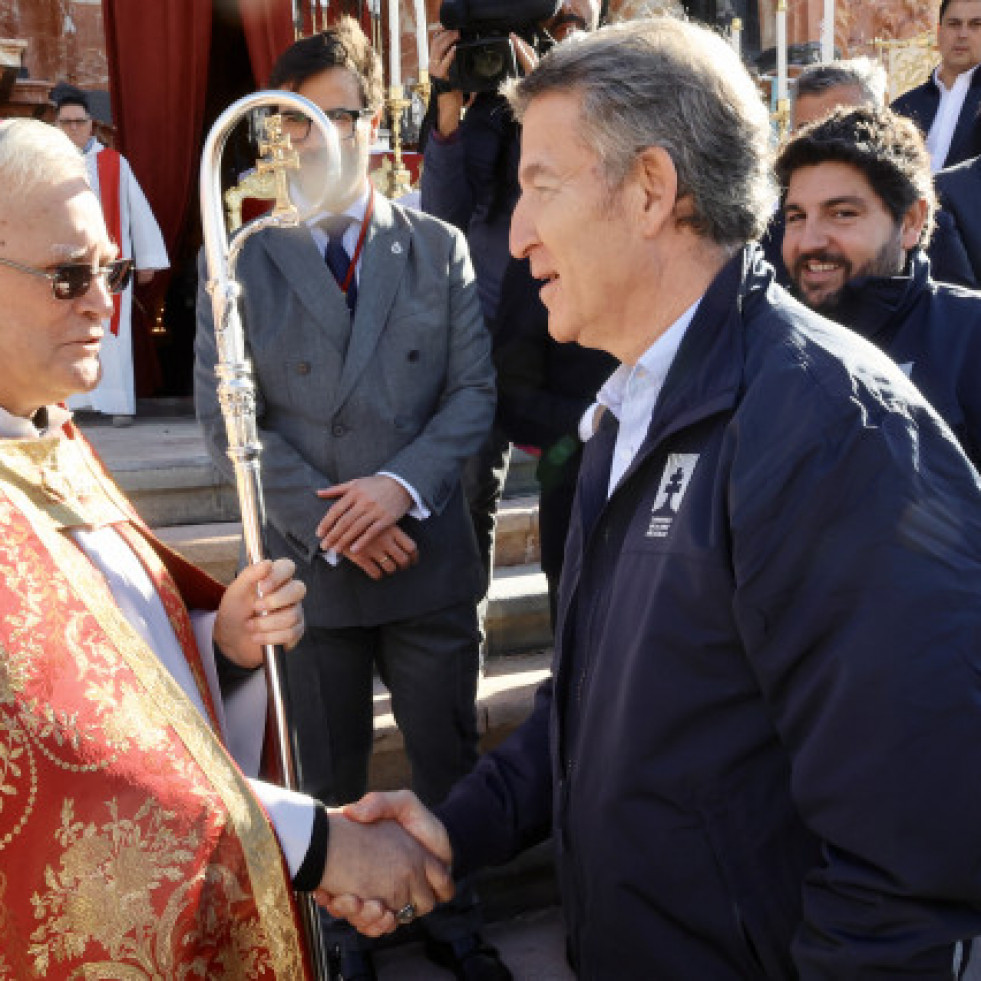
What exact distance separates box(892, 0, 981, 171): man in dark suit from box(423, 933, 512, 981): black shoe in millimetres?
3262

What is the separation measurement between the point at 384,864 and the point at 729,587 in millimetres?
793

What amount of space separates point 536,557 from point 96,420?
350cm

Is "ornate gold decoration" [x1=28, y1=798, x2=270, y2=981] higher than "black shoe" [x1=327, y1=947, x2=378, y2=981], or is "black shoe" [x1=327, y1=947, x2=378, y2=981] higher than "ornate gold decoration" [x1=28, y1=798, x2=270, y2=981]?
"ornate gold decoration" [x1=28, y1=798, x2=270, y2=981]

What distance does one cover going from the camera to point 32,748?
1568 millimetres

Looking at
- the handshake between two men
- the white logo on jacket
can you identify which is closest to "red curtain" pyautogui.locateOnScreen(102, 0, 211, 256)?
the handshake between two men

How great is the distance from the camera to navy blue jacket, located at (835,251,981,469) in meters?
2.44

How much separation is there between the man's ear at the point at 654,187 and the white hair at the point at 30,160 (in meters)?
0.89

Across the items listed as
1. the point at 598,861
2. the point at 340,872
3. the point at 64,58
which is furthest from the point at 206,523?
the point at 64,58

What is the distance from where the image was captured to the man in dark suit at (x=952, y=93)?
4660mm

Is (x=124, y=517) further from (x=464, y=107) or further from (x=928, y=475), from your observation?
(x=464, y=107)

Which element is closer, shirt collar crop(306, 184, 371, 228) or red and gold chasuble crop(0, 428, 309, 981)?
red and gold chasuble crop(0, 428, 309, 981)

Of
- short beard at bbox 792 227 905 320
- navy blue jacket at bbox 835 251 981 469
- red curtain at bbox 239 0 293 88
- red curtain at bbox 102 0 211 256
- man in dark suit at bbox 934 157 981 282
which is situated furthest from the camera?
red curtain at bbox 102 0 211 256

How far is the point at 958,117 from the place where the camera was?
15.4 feet

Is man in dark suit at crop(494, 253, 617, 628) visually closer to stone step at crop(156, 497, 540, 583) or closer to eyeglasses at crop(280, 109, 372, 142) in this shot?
eyeglasses at crop(280, 109, 372, 142)
